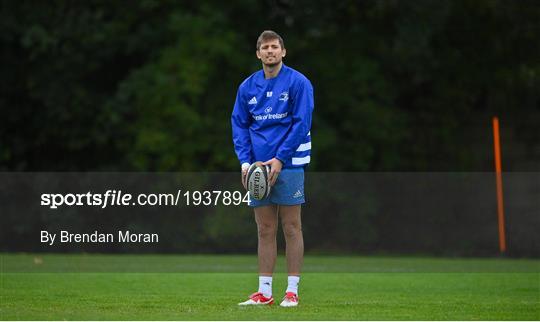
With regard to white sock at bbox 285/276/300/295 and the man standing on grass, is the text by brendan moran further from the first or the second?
white sock at bbox 285/276/300/295

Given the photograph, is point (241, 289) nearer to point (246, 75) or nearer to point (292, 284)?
point (292, 284)

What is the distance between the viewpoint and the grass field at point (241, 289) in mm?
7516

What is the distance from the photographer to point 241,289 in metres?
9.94

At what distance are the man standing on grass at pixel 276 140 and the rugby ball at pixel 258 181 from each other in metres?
0.05

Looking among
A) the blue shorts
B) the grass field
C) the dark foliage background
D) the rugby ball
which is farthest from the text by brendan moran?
the rugby ball

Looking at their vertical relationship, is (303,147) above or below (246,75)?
below

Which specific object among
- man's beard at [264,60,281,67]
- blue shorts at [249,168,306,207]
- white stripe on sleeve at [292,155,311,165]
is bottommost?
blue shorts at [249,168,306,207]

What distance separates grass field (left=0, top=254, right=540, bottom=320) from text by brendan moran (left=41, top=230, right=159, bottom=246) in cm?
28

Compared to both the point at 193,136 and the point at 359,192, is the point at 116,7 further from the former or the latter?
the point at 359,192

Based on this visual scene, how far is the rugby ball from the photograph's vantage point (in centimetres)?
784

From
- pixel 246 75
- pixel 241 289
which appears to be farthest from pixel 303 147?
pixel 246 75

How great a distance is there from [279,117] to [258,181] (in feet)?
1.79

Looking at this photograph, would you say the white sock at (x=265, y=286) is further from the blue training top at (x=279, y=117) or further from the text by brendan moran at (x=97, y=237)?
the text by brendan moran at (x=97, y=237)

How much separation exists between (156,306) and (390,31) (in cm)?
1657
